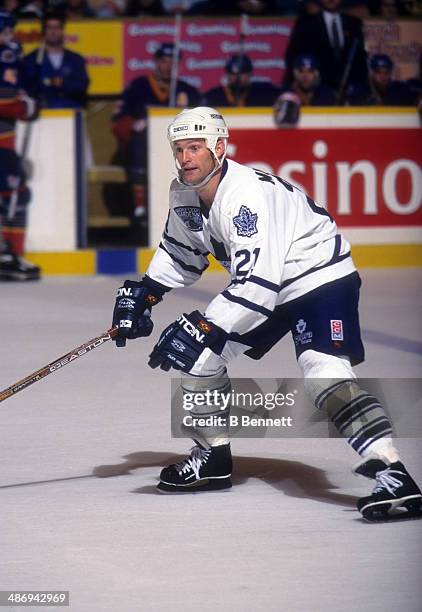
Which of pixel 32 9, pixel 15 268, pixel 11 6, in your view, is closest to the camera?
pixel 15 268

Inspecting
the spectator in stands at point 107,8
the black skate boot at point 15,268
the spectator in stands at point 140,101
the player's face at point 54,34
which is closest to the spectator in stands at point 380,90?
the spectator in stands at point 140,101

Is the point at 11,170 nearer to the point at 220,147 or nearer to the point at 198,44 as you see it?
the point at 198,44

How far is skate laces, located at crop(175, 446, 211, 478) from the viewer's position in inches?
187

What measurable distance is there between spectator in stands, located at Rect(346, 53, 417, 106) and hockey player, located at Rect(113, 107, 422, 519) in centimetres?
637

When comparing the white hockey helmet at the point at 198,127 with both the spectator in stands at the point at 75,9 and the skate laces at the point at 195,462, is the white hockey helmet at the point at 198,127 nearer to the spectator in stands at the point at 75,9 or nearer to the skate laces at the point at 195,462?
the skate laces at the point at 195,462

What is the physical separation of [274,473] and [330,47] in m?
7.01

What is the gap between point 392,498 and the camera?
4.27m

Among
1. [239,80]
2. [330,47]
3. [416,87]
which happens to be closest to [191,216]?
[239,80]

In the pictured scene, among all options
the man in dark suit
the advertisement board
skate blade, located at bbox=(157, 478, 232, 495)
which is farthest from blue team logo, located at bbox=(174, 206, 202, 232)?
the advertisement board

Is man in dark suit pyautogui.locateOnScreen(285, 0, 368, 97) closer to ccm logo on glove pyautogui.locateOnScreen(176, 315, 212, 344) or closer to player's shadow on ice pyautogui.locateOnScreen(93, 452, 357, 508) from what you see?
player's shadow on ice pyautogui.locateOnScreen(93, 452, 357, 508)

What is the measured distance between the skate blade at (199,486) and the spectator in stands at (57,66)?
6545 mm

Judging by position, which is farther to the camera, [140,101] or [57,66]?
[57,66]

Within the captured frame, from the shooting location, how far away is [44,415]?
5969 millimetres

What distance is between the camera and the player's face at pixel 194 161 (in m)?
4.52
